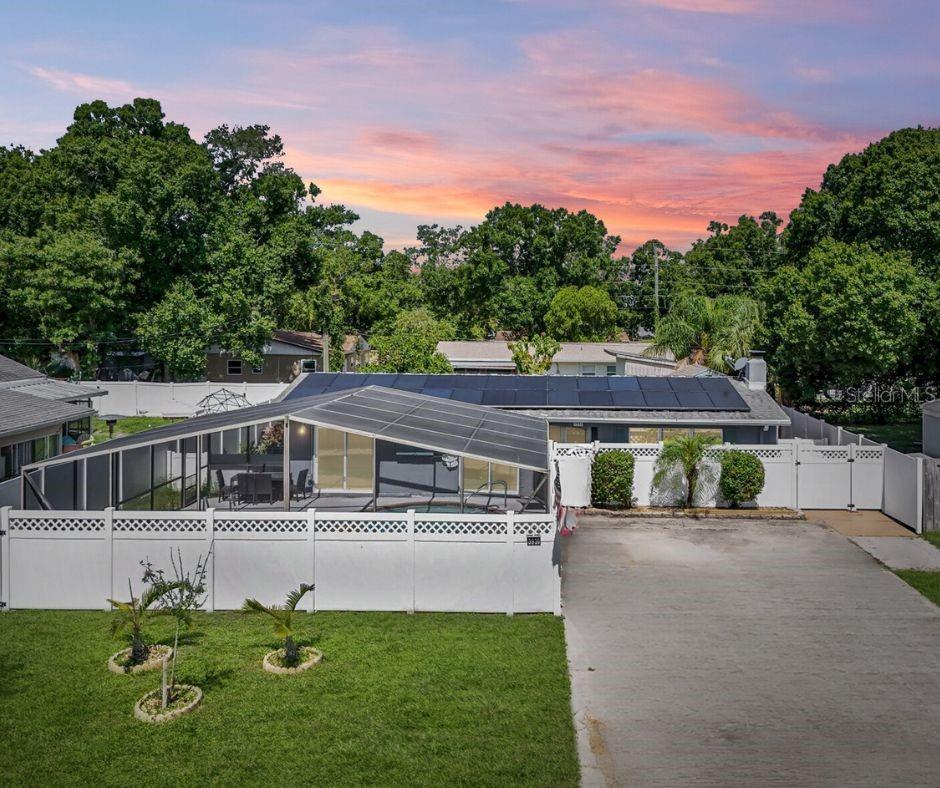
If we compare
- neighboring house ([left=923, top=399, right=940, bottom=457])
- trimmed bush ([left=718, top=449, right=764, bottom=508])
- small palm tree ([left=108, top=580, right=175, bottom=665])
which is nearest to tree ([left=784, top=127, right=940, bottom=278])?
neighboring house ([left=923, top=399, right=940, bottom=457])

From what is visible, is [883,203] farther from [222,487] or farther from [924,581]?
[222,487]

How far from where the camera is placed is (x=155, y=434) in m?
13.9

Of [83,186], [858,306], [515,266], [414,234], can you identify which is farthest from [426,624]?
[414,234]

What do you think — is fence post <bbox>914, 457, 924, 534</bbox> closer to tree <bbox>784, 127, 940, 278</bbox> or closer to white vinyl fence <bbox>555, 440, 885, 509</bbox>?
white vinyl fence <bbox>555, 440, 885, 509</bbox>

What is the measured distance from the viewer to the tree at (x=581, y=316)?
57312mm

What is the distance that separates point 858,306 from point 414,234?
64504 millimetres

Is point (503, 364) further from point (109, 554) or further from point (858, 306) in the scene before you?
point (109, 554)

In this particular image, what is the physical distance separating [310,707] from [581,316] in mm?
49973

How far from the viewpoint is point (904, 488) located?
1845 centimetres

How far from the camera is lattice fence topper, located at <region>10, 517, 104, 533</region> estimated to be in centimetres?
1198

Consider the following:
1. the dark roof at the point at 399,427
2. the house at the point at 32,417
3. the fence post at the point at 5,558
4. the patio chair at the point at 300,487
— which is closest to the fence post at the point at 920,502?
the dark roof at the point at 399,427

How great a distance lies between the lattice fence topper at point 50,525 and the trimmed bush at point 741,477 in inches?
531

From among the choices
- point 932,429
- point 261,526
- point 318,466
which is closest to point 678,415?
point 932,429

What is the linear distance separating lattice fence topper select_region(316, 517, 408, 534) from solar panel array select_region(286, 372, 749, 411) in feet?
35.4
